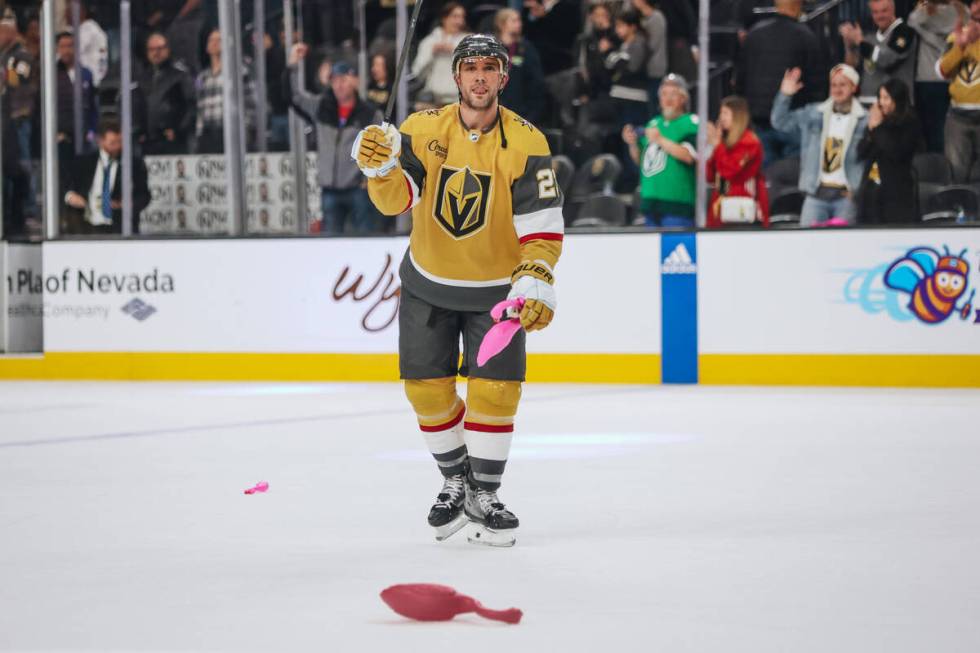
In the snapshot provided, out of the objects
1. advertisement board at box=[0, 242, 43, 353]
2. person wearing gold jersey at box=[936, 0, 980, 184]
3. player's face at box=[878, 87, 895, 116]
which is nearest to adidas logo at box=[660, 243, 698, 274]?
player's face at box=[878, 87, 895, 116]

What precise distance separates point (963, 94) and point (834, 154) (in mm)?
966

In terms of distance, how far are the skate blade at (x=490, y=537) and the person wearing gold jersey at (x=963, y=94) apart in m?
6.48

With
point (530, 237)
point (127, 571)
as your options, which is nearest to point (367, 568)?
point (127, 571)

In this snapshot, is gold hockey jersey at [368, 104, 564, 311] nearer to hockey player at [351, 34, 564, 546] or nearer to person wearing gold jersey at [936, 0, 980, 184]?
hockey player at [351, 34, 564, 546]

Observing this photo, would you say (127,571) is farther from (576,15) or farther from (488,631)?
(576,15)

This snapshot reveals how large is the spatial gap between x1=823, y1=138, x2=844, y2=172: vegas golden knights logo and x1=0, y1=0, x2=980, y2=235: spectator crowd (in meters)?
0.02

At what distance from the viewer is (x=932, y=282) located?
866 centimetres

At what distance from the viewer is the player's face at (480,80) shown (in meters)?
3.90

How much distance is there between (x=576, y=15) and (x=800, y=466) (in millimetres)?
6332

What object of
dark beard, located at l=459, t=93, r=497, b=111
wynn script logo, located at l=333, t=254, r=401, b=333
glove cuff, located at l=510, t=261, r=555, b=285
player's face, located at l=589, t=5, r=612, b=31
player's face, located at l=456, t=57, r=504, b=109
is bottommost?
wynn script logo, located at l=333, t=254, r=401, b=333

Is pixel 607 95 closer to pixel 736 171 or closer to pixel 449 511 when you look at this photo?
pixel 736 171

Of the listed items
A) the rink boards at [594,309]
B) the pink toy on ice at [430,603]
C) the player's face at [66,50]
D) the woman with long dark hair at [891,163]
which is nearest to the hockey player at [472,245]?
the pink toy on ice at [430,603]

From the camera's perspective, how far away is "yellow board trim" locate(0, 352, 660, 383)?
9102 millimetres

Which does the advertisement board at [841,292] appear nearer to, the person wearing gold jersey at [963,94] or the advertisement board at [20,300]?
the person wearing gold jersey at [963,94]
